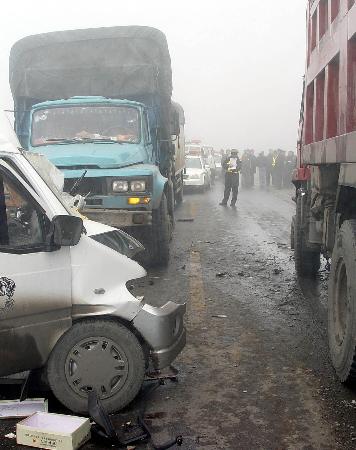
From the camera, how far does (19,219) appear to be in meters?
3.80

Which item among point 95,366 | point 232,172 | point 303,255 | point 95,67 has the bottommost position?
point 303,255

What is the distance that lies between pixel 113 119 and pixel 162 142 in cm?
158

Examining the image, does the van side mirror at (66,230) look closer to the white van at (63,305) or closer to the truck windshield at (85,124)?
the white van at (63,305)

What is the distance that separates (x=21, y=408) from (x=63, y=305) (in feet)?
2.36

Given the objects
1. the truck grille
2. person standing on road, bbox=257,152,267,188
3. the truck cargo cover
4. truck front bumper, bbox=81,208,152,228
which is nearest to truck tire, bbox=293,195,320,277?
truck front bumper, bbox=81,208,152,228

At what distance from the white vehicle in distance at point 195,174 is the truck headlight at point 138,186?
56.0ft

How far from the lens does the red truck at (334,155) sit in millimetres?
4195

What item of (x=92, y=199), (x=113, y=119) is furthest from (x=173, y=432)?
(x=113, y=119)

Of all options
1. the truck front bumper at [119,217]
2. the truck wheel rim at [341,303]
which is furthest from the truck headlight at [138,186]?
the truck wheel rim at [341,303]

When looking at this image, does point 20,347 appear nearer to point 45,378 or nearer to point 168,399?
point 45,378

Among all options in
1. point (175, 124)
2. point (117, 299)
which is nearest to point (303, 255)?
point (175, 124)

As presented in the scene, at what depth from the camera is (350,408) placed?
12.9 ft

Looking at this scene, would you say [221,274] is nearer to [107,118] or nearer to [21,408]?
[107,118]

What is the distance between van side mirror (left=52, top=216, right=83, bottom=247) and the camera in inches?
144
